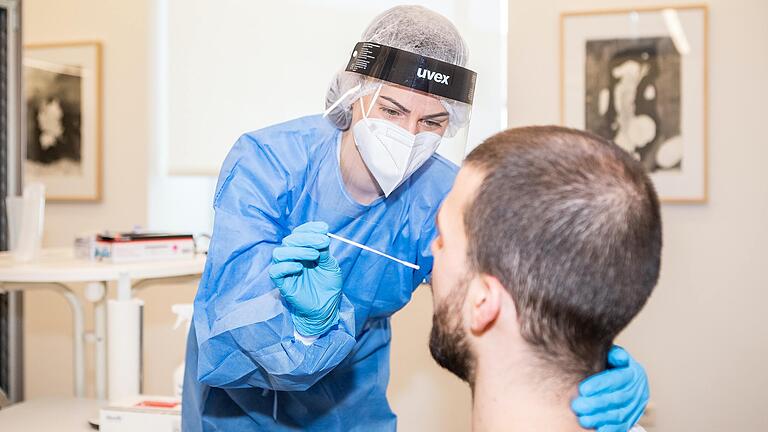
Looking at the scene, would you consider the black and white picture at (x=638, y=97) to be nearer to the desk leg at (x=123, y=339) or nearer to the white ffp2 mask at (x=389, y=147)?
the white ffp2 mask at (x=389, y=147)

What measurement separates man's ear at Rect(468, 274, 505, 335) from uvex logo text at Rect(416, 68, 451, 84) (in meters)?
0.45

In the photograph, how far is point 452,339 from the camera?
1.03m

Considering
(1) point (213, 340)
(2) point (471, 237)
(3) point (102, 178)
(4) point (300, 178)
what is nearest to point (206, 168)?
(3) point (102, 178)

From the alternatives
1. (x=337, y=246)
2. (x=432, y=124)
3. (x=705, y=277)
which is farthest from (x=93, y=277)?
(x=705, y=277)

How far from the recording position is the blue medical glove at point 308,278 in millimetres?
1108

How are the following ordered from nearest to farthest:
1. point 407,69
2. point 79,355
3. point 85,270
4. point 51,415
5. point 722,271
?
point 407,69, point 85,270, point 51,415, point 79,355, point 722,271

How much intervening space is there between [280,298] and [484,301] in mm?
350

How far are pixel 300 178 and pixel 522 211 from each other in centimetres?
57

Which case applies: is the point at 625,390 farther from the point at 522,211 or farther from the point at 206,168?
the point at 206,168

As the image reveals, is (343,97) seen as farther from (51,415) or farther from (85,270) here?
(51,415)

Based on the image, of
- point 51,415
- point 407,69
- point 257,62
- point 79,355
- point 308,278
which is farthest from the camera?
point 257,62

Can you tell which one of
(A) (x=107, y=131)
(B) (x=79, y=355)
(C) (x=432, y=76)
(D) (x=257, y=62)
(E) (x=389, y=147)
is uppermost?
(D) (x=257, y=62)

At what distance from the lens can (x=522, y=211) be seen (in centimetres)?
91

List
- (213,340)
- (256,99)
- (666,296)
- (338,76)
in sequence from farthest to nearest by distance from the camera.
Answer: (666,296)
(256,99)
(338,76)
(213,340)
